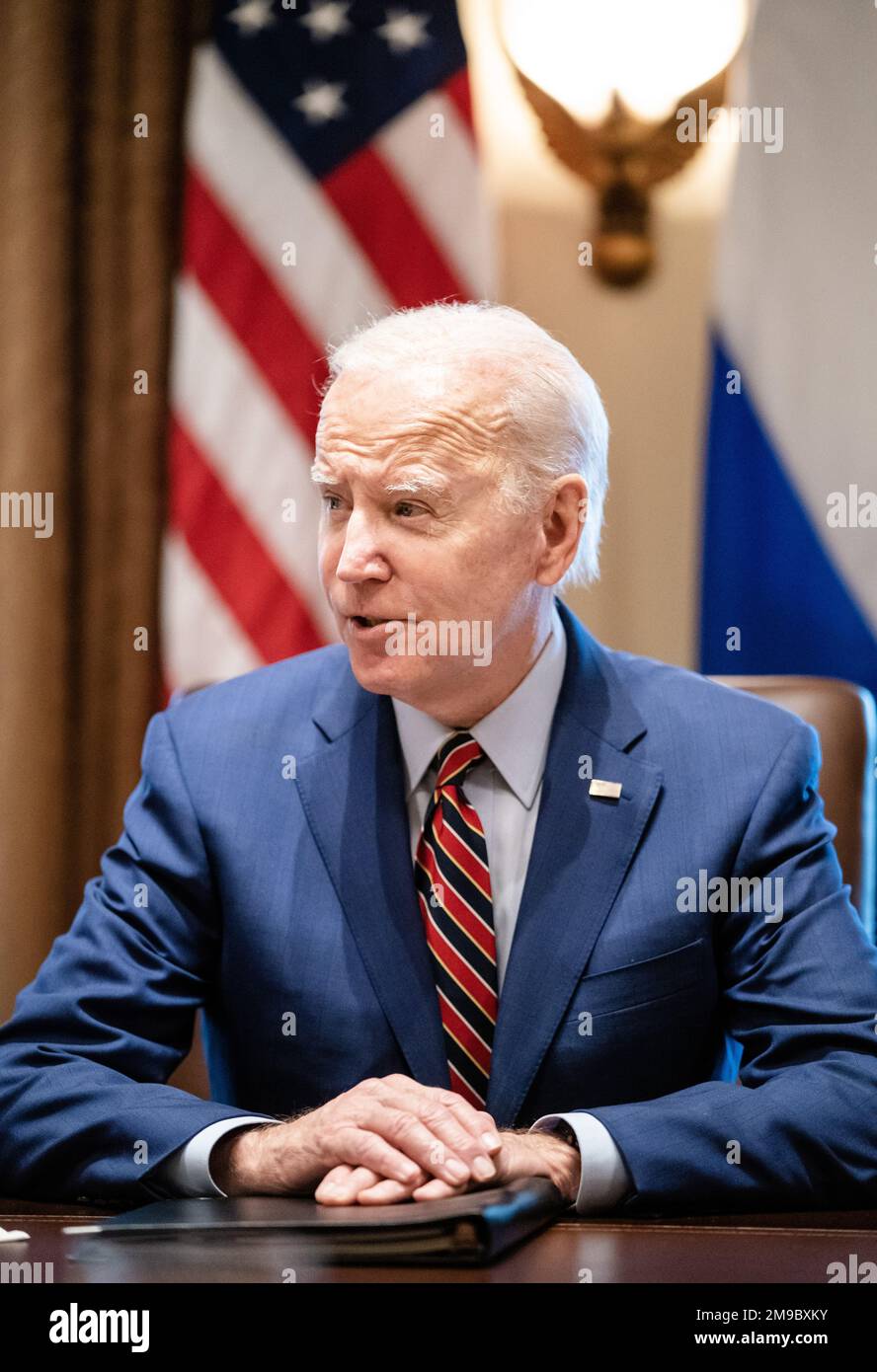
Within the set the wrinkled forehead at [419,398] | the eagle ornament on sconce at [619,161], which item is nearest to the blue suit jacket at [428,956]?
the wrinkled forehead at [419,398]

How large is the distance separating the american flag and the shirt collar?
51.4 inches

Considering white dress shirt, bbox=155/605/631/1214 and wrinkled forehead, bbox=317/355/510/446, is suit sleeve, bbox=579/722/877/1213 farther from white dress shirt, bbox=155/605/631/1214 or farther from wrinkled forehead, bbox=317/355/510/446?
wrinkled forehead, bbox=317/355/510/446

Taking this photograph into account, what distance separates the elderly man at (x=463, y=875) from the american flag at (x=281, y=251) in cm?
124

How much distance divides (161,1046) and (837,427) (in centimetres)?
213

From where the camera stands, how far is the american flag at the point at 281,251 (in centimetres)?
338

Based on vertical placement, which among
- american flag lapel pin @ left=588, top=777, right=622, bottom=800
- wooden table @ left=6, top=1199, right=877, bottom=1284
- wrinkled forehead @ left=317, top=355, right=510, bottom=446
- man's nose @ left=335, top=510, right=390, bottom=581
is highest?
wrinkled forehead @ left=317, top=355, right=510, bottom=446

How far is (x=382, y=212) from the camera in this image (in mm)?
3391

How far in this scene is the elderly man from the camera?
6.08 feet

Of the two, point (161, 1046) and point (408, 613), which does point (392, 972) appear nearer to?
point (161, 1046)

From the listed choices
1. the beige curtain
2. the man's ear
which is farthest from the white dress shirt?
the beige curtain

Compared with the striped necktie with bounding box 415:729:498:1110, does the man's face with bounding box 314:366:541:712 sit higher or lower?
higher
